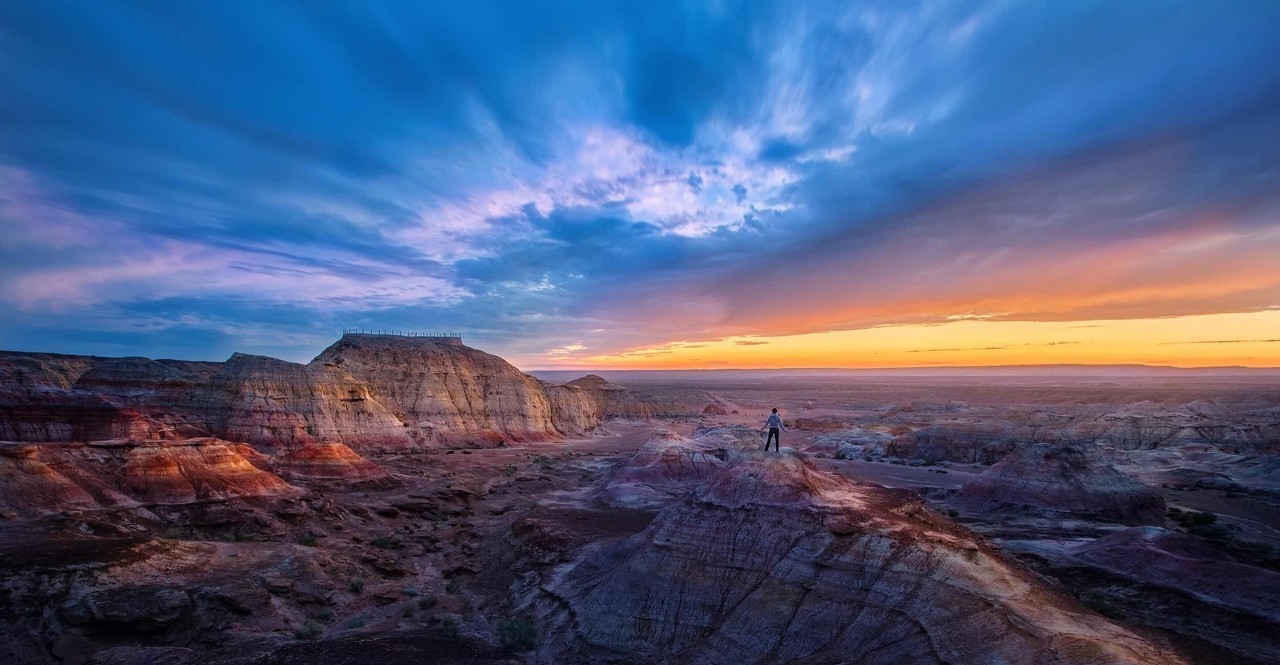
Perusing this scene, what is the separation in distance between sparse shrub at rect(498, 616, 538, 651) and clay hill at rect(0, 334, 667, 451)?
2246cm

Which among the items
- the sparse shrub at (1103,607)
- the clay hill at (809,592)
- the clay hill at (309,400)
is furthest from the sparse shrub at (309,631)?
the sparse shrub at (1103,607)

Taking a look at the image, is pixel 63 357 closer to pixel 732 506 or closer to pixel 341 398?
pixel 341 398

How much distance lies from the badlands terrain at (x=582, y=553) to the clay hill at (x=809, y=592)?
62mm

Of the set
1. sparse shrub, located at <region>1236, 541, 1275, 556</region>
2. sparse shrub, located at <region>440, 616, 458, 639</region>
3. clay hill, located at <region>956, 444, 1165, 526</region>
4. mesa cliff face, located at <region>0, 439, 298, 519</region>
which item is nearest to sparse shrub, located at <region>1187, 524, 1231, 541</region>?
sparse shrub, located at <region>1236, 541, 1275, 556</region>

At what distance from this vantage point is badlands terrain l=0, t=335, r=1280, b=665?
39.3 feet

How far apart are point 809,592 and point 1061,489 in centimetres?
2441

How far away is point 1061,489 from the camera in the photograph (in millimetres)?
28719

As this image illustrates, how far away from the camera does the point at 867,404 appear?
145625 mm

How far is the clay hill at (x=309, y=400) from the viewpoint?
2659 centimetres

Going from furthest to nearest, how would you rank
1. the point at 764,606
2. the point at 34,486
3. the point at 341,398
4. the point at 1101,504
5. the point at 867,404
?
the point at 867,404, the point at 341,398, the point at 1101,504, the point at 34,486, the point at 764,606

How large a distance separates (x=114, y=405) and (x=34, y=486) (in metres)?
9.40

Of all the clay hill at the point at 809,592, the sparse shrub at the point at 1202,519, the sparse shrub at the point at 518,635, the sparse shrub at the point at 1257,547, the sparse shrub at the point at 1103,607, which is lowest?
the sparse shrub at the point at 1202,519

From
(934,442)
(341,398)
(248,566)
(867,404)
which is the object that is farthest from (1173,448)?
(867,404)

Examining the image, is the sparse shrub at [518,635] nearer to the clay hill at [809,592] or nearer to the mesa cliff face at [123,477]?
the clay hill at [809,592]
